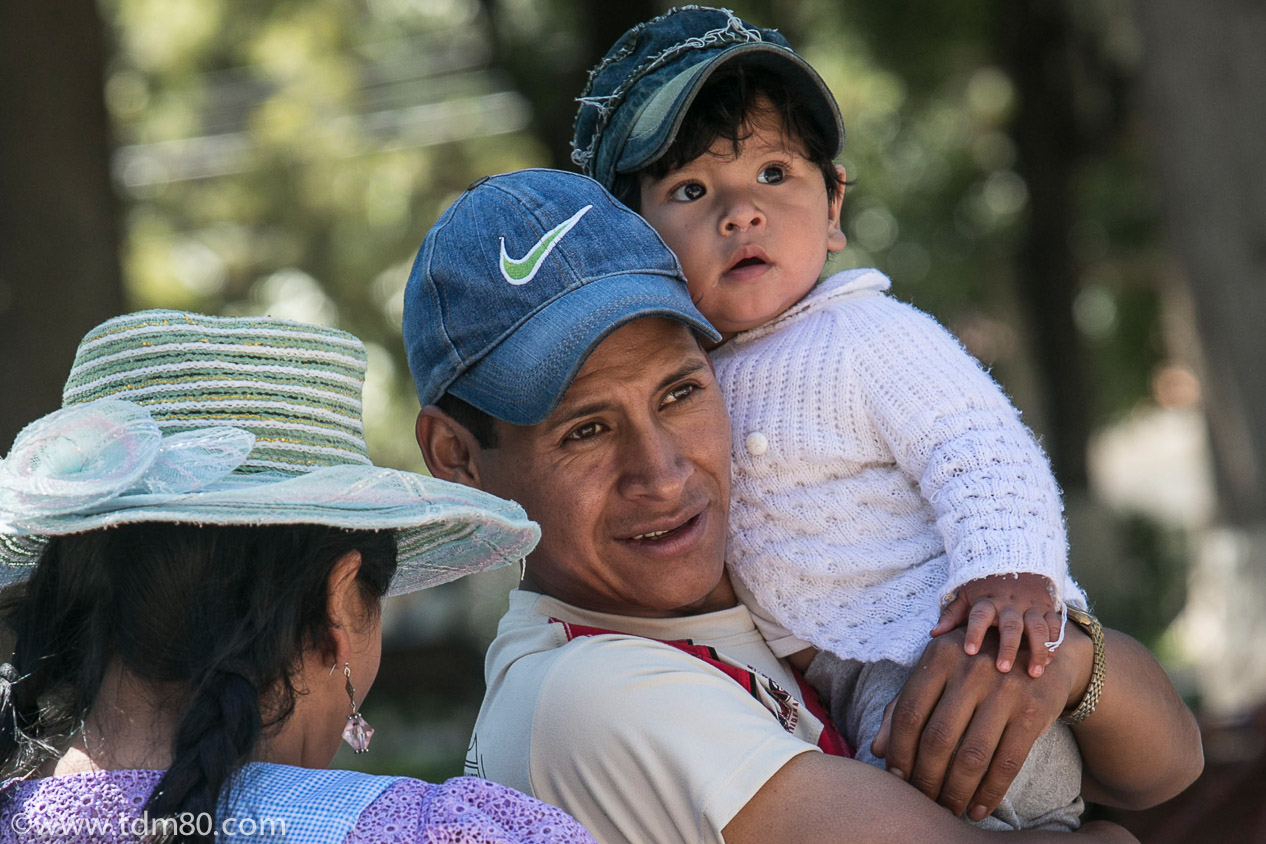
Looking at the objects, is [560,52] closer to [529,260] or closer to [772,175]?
[772,175]

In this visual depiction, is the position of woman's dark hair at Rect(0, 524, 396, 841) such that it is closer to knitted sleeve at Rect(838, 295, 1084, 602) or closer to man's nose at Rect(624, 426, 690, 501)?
man's nose at Rect(624, 426, 690, 501)

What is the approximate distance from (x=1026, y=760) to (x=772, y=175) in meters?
1.22

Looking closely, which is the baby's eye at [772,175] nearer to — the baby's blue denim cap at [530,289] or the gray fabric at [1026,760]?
the baby's blue denim cap at [530,289]

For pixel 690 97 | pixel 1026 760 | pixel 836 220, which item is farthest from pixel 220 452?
pixel 836 220

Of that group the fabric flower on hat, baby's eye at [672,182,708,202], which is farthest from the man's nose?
the fabric flower on hat

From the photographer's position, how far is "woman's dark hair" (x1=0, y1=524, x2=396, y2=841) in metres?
1.81

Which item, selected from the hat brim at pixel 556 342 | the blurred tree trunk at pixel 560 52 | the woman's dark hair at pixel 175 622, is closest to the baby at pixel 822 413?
the hat brim at pixel 556 342

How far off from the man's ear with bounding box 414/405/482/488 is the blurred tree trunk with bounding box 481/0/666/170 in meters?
5.31

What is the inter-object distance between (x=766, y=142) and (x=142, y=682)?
5.11 feet

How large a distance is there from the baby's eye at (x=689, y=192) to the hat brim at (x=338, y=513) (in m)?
0.87

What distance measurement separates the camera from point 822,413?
2.50 metres

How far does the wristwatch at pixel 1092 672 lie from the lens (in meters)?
2.24

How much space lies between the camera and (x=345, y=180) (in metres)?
16.6

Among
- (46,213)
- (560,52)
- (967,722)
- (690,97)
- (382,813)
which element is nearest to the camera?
(382,813)
